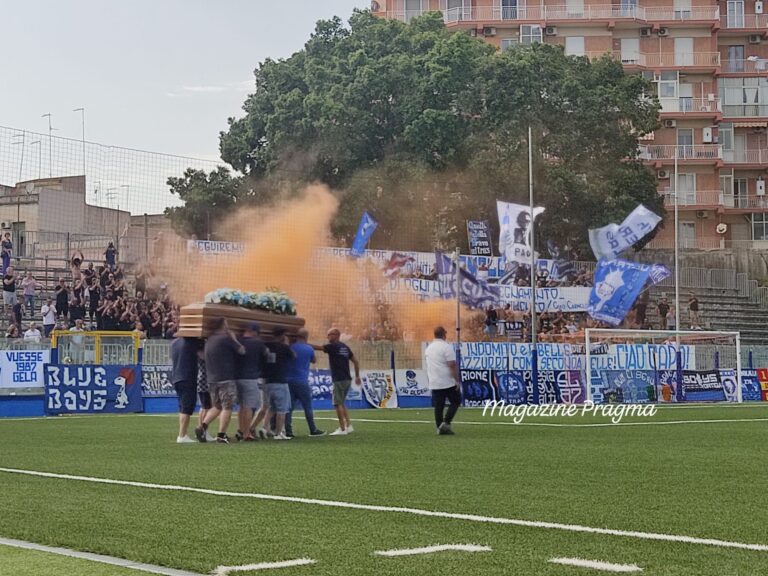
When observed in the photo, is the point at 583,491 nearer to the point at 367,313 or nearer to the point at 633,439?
the point at 633,439

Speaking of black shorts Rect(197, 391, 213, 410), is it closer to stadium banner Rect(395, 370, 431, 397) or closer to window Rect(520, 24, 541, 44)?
stadium banner Rect(395, 370, 431, 397)

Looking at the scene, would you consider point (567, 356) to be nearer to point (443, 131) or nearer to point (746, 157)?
point (443, 131)

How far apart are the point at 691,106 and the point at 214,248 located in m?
49.6

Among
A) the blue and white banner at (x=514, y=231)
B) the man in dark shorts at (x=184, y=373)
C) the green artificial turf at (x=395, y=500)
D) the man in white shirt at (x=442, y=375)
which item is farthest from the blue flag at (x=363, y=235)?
the man in dark shorts at (x=184, y=373)

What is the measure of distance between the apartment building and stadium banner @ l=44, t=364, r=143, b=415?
5297 cm

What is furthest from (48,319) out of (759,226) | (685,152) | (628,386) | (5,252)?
(759,226)

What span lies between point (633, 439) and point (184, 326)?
7.42 m

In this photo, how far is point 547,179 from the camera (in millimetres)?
58625

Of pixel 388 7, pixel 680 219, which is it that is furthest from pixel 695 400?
pixel 388 7

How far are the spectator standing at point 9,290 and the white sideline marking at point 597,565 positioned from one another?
30655 mm

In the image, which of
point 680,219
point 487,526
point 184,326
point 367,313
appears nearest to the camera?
point 487,526

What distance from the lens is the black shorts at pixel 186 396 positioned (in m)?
18.3

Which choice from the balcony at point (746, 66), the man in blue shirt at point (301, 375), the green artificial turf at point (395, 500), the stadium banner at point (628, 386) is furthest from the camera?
the balcony at point (746, 66)

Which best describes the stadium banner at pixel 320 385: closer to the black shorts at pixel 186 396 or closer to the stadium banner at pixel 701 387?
the stadium banner at pixel 701 387
